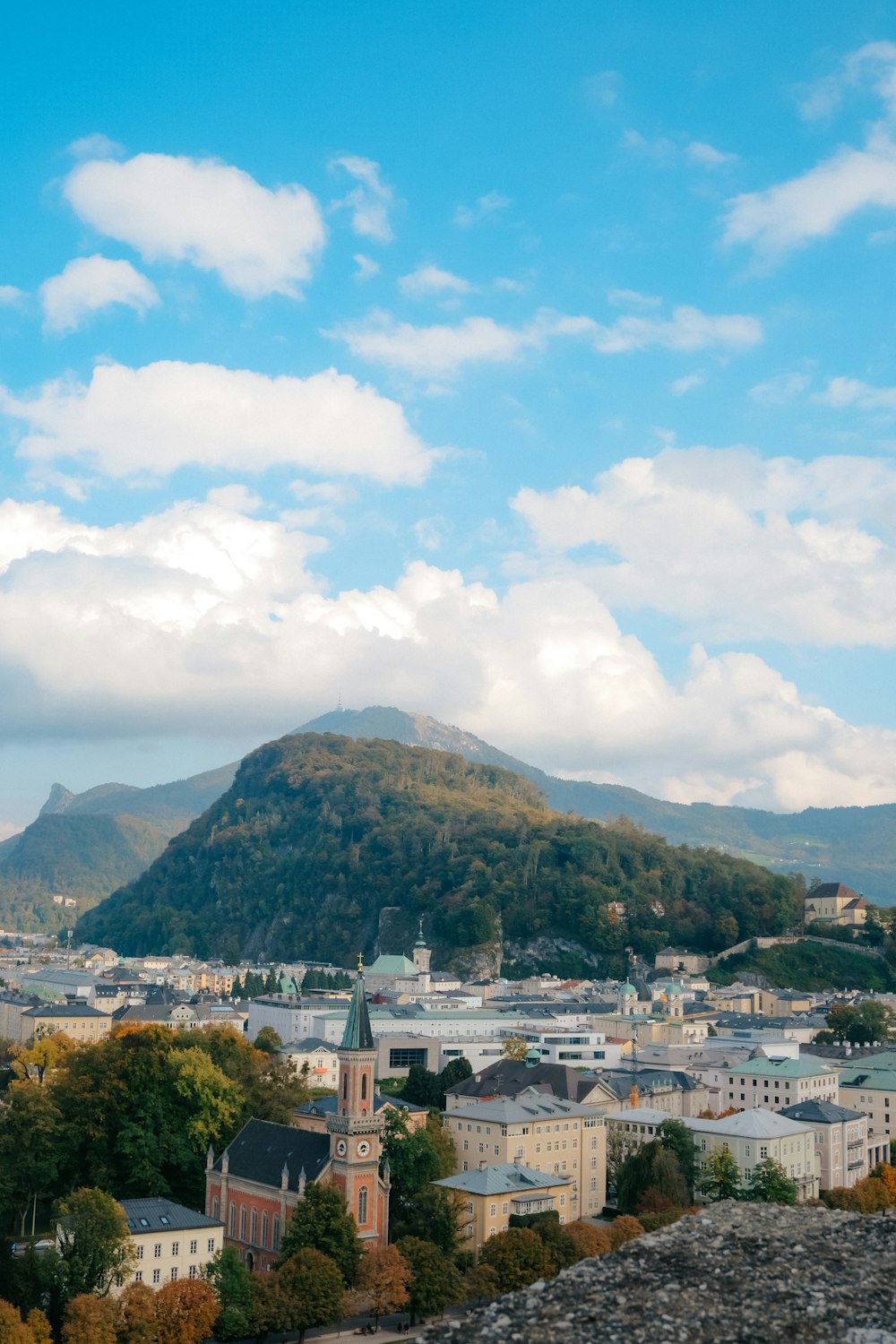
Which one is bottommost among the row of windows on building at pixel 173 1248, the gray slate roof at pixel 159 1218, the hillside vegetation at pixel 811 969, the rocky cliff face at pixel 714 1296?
the row of windows on building at pixel 173 1248

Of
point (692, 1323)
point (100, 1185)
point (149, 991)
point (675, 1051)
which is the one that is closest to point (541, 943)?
point (149, 991)

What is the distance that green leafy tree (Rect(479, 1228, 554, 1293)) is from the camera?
54438 mm

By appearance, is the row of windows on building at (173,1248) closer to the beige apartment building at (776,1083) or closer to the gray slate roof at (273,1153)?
the gray slate roof at (273,1153)

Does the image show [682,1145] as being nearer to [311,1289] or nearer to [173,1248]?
[311,1289]

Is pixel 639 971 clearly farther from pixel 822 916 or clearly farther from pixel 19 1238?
pixel 19 1238

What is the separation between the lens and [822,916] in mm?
176750

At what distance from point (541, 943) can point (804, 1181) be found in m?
95.3

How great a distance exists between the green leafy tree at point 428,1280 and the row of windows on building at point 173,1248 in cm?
785

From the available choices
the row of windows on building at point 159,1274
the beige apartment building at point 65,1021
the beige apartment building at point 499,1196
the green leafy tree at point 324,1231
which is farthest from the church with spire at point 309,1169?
the beige apartment building at point 65,1021

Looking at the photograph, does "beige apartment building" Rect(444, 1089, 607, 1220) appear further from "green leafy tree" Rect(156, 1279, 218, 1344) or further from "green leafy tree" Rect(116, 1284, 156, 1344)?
"green leafy tree" Rect(116, 1284, 156, 1344)

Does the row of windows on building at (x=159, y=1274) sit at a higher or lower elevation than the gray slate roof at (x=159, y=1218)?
lower

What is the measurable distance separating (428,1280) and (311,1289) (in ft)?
18.1

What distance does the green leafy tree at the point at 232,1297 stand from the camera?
49.6 meters

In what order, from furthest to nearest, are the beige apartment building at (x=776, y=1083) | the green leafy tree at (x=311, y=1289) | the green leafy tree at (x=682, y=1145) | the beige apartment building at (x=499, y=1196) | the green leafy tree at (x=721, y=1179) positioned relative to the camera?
1. the beige apartment building at (x=776, y=1083)
2. the green leafy tree at (x=682, y=1145)
3. the green leafy tree at (x=721, y=1179)
4. the beige apartment building at (x=499, y=1196)
5. the green leafy tree at (x=311, y=1289)
